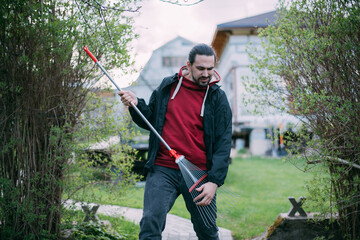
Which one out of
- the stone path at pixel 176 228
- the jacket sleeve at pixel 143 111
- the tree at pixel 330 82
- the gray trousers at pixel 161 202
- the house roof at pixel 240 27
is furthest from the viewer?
the house roof at pixel 240 27

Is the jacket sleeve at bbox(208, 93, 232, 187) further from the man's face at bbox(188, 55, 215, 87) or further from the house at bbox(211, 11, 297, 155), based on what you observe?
the house at bbox(211, 11, 297, 155)

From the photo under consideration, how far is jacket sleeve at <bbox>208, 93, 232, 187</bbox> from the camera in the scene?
2.98m

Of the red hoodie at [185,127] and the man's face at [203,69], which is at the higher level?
the man's face at [203,69]

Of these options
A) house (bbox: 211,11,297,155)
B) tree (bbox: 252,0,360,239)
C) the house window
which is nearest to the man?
tree (bbox: 252,0,360,239)

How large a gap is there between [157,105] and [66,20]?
52.1 inches

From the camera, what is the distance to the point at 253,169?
12758 millimetres

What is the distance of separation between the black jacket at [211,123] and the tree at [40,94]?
38.0 inches

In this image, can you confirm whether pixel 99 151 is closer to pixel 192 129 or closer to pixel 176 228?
pixel 176 228

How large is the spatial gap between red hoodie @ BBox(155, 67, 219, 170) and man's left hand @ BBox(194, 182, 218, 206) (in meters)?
0.23

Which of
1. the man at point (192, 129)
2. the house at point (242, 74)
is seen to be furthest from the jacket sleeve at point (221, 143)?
the house at point (242, 74)

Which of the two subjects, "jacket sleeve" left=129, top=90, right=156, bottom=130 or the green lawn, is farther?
the green lawn

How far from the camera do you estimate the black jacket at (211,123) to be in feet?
9.98

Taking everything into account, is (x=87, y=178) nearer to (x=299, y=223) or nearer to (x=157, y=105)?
(x=157, y=105)

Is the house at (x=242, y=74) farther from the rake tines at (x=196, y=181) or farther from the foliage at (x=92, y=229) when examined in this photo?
the rake tines at (x=196, y=181)
